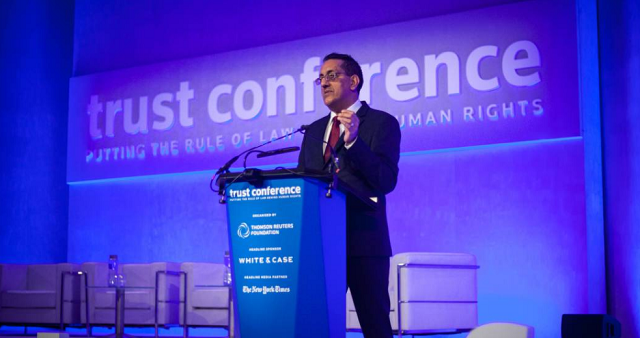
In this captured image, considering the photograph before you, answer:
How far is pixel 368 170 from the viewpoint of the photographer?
8.03 feet

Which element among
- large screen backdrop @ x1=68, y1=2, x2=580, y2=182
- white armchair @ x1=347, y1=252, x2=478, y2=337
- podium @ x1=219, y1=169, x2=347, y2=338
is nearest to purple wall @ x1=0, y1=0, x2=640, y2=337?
large screen backdrop @ x1=68, y1=2, x2=580, y2=182

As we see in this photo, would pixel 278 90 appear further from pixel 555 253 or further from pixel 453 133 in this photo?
pixel 555 253

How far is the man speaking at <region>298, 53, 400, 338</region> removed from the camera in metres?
2.44

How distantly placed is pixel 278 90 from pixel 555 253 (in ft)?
9.89

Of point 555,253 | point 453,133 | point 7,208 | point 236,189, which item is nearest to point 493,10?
point 453,133

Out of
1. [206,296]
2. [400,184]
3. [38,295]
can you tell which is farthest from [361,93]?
[38,295]

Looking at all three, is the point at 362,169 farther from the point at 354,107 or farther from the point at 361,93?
the point at 361,93

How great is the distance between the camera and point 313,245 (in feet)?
7.24

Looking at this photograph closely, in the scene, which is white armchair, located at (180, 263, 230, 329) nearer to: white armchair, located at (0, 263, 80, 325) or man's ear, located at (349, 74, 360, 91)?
white armchair, located at (0, 263, 80, 325)

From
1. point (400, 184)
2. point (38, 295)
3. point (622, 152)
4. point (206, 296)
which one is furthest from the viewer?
point (38, 295)

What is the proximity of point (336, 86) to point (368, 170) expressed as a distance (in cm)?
41

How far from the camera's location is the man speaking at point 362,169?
2443 mm

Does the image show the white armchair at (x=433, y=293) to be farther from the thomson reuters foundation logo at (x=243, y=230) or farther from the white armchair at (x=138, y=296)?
the thomson reuters foundation logo at (x=243, y=230)

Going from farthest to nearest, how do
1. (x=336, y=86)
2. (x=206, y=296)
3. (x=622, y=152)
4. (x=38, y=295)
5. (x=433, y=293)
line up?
(x=38, y=295) → (x=206, y=296) → (x=433, y=293) → (x=622, y=152) → (x=336, y=86)
